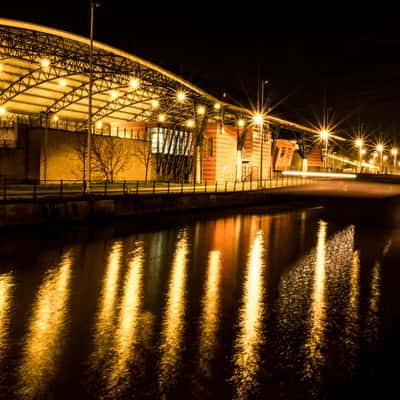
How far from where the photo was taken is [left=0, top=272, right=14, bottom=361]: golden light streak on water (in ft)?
23.1

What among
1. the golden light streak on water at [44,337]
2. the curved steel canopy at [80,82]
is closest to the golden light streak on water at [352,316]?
the golden light streak on water at [44,337]

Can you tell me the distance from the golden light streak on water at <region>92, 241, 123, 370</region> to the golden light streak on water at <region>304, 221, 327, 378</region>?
270 centimetres

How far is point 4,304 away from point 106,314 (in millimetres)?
2039

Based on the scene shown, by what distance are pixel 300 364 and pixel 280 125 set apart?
7108cm

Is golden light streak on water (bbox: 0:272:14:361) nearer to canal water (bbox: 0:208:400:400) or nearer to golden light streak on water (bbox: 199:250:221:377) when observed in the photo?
canal water (bbox: 0:208:400:400)

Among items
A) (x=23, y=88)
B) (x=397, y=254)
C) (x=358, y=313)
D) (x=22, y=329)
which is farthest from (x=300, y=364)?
(x=23, y=88)

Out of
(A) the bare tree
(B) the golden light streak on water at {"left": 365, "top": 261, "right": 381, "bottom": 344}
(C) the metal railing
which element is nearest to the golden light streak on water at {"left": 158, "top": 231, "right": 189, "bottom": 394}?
(B) the golden light streak on water at {"left": 365, "top": 261, "right": 381, "bottom": 344}

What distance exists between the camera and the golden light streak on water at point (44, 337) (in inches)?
223

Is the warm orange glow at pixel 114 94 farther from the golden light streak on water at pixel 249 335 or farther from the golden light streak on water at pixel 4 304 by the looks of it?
the golden light streak on water at pixel 4 304

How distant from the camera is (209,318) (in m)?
8.48

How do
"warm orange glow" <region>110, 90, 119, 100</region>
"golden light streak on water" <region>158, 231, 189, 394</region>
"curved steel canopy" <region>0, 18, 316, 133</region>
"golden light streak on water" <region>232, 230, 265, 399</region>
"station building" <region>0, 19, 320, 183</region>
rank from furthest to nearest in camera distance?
"warm orange glow" <region>110, 90, 119, 100</region> → "station building" <region>0, 19, 320, 183</region> → "curved steel canopy" <region>0, 18, 316, 133</region> → "golden light streak on water" <region>158, 231, 189, 394</region> → "golden light streak on water" <region>232, 230, 265, 399</region>

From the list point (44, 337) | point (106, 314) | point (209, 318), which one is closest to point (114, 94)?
point (106, 314)

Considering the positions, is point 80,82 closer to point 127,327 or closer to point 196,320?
point 196,320

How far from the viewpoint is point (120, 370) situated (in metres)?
6.05
